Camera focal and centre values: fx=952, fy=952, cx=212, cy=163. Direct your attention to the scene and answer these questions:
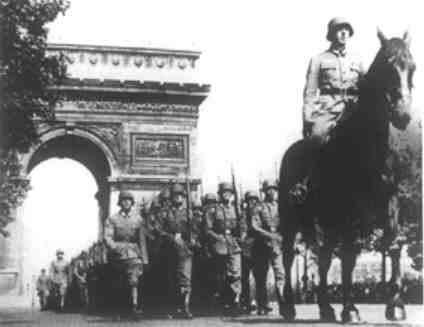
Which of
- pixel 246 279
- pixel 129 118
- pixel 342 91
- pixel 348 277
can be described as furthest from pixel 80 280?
pixel 129 118

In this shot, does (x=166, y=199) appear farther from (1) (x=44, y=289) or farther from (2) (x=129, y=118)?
(2) (x=129, y=118)

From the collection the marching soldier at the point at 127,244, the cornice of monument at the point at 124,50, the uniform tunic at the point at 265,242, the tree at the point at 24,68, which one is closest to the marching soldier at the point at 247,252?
the uniform tunic at the point at 265,242

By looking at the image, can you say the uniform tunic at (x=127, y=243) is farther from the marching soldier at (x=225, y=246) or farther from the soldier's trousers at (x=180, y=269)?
the marching soldier at (x=225, y=246)

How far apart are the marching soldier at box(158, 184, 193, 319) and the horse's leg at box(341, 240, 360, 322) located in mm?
3104

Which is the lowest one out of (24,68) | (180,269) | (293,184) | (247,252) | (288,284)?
(288,284)

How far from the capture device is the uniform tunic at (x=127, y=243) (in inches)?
452

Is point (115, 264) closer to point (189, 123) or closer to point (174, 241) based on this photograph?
point (174, 241)

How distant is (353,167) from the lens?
826 cm

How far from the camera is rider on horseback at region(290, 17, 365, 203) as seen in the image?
8789mm

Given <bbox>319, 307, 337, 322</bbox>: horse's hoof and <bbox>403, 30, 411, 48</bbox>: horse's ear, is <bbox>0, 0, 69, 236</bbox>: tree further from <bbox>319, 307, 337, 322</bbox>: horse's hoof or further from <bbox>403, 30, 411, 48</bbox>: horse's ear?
<bbox>403, 30, 411, 48</bbox>: horse's ear

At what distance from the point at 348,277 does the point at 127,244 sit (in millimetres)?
3569

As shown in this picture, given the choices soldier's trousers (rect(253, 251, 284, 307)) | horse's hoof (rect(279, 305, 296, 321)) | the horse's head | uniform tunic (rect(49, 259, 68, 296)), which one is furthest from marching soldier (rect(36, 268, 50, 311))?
the horse's head

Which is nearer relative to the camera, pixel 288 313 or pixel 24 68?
pixel 288 313

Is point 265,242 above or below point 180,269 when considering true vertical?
above
